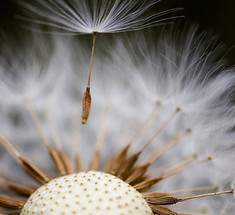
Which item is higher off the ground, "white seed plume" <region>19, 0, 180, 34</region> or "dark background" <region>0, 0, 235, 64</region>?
"dark background" <region>0, 0, 235, 64</region>

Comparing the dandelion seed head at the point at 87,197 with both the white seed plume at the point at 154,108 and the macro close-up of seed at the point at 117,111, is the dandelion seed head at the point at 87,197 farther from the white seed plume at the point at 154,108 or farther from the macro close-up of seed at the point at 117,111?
the white seed plume at the point at 154,108

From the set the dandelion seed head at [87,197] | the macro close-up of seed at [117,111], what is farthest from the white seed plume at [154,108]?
the dandelion seed head at [87,197]

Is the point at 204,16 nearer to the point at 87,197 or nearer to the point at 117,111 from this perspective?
the point at 117,111

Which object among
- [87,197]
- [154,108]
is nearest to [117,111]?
[154,108]

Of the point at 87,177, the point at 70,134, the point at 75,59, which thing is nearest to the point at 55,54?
the point at 75,59

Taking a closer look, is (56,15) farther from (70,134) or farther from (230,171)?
(230,171)

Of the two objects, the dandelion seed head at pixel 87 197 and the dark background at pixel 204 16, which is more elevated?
the dark background at pixel 204 16

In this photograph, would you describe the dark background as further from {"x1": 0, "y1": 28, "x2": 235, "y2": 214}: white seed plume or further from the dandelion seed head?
the dandelion seed head

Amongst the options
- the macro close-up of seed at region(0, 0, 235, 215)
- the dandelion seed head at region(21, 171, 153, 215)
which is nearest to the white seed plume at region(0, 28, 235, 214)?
the macro close-up of seed at region(0, 0, 235, 215)
